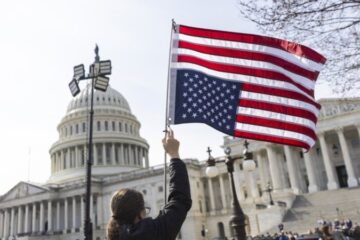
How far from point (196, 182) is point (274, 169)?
15.7 meters

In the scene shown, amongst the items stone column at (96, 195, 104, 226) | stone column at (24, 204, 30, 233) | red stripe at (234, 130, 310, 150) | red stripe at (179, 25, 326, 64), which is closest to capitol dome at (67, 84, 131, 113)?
stone column at (24, 204, 30, 233)

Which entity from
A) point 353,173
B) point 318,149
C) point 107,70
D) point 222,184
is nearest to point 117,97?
point 222,184

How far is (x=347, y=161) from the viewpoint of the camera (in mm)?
53625

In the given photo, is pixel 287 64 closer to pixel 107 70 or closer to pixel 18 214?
pixel 107 70

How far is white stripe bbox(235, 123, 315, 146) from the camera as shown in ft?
31.6

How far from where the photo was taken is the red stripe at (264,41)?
9.78 m

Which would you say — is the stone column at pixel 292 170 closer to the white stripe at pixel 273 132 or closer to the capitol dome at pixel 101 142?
the capitol dome at pixel 101 142

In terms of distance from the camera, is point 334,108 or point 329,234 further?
point 334,108

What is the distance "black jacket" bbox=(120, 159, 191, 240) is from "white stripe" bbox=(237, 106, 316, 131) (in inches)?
253

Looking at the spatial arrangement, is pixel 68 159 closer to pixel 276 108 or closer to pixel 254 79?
pixel 254 79

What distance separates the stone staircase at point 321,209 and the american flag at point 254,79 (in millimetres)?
34636

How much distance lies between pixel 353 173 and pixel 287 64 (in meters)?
49.0

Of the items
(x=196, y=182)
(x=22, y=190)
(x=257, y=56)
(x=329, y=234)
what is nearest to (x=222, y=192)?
(x=196, y=182)

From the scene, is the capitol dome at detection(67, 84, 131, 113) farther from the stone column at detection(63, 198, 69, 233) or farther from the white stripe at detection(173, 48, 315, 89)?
the white stripe at detection(173, 48, 315, 89)
